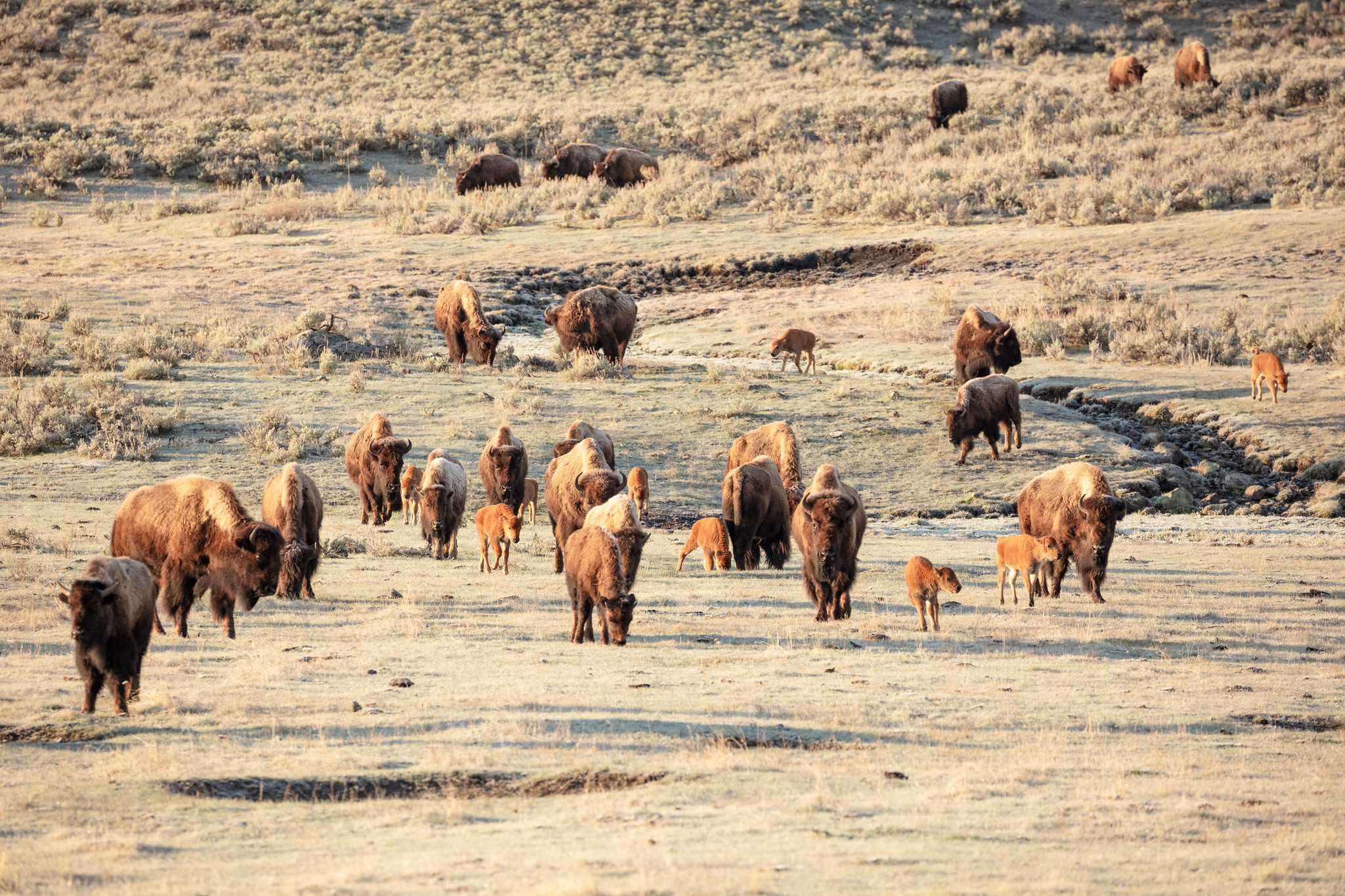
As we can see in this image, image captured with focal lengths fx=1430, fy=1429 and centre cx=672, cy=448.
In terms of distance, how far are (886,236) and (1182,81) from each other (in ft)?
67.9

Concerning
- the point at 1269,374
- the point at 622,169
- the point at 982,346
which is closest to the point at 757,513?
the point at 982,346

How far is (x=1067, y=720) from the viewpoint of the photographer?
32.3 ft

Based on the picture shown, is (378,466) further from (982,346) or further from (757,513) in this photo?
(982,346)

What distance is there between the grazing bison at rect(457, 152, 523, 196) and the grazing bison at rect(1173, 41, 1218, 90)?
25072mm

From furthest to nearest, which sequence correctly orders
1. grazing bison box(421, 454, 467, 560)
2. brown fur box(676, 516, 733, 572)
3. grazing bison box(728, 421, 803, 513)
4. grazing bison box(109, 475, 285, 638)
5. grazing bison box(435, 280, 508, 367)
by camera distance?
grazing bison box(435, 280, 508, 367) → grazing bison box(728, 421, 803, 513) → grazing bison box(421, 454, 467, 560) → brown fur box(676, 516, 733, 572) → grazing bison box(109, 475, 285, 638)

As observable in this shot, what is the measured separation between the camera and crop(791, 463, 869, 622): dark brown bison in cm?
1312

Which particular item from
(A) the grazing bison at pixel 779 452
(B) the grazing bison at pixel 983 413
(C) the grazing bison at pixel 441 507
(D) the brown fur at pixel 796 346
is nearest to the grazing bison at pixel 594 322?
(D) the brown fur at pixel 796 346

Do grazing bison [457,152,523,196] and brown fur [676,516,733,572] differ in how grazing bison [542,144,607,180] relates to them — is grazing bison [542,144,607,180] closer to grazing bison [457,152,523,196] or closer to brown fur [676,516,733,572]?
grazing bison [457,152,523,196]

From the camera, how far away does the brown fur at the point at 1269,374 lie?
79.5ft

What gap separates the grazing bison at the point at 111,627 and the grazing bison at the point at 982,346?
18383mm

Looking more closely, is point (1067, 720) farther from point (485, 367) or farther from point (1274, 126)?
point (1274, 126)

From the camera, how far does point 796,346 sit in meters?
28.8

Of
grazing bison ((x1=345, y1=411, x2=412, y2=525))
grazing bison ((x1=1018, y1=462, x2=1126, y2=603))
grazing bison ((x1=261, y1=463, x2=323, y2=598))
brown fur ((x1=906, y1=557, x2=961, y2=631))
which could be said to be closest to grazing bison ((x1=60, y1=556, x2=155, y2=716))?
grazing bison ((x1=261, y1=463, x2=323, y2=598))

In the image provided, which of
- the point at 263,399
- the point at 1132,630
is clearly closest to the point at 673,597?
the point at 1132,630
